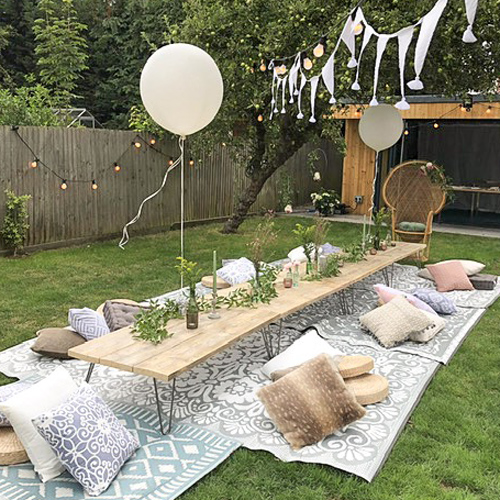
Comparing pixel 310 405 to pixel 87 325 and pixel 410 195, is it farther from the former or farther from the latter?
pixel 410 195

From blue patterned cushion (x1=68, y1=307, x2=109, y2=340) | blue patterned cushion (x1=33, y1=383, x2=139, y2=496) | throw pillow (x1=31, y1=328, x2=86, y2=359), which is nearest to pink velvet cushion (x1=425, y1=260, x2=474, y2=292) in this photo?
blue patterned cushion (x1=68, y1=307, x2=109, y2=340)

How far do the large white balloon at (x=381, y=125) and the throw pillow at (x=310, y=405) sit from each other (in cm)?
408

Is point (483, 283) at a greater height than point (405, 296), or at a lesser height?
lesser

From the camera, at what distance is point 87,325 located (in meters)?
3.88

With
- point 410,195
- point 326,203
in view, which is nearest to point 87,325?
point 410,195

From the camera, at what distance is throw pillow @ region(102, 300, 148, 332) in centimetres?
406

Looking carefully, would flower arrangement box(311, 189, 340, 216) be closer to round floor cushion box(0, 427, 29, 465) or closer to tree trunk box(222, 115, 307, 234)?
tree trunk box(222, 115, 307, 234)

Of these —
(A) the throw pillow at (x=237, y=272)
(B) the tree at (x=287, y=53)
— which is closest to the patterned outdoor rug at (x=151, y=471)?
(A) the throw pillow at (x=237, y=272)

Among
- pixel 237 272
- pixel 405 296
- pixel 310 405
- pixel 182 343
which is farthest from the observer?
pixel 237 272

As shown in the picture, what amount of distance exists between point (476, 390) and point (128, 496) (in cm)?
240

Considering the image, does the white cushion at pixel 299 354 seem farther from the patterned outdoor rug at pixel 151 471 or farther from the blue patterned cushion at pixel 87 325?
the blue patterned cushion at pixel 87 325

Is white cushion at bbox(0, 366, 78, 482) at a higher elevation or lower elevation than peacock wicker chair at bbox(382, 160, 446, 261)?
lower

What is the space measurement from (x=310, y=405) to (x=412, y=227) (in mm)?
5299

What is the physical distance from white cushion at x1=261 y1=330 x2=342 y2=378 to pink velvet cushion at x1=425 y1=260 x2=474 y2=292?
2916 millimetres
